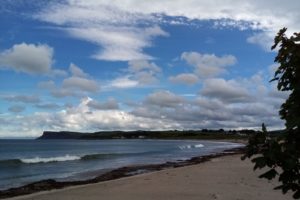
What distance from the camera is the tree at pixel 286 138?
12.6ft

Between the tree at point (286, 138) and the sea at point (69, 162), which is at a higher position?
the tree at point (286, 138)

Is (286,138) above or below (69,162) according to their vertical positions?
above

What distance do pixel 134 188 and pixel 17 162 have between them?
120ft

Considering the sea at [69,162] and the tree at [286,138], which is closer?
the tree at [286,138]

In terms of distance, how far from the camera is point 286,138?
393cm

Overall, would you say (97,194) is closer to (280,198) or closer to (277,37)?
(280,198)

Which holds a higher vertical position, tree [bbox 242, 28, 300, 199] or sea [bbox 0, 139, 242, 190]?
tree [bbox 242, 28, 300, 199]

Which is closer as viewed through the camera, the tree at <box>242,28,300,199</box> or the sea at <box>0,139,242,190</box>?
the tree at <box>242,28,300,199</box>

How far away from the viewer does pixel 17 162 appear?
5381cm

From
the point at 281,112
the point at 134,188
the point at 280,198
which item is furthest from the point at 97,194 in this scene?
the point at 281,112

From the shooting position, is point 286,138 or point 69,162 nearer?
point 286,138

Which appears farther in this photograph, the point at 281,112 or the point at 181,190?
the point at 181,190

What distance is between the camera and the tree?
152 inches

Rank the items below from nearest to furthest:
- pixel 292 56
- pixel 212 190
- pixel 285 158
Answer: pixel 285 158 → pixel 292 56 → pixel 212 190
